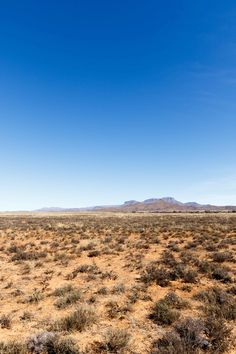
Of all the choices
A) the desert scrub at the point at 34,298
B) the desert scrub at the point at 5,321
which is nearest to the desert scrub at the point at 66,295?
the desert scrub at the point at 34,298

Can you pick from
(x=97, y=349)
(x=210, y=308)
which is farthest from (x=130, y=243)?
(x=97, y=349)

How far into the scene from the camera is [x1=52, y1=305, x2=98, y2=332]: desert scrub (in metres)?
8.39

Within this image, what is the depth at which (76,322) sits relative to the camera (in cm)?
855

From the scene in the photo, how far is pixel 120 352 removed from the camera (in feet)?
23.0

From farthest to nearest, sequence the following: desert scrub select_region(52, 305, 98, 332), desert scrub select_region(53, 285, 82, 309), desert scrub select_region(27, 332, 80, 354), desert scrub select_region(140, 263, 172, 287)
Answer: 1. desert scrub select_region(140, 263, 172, 287)
2. desert scrub select_region(53, 285, 82, 309)
3. desert scrub select_region(52, 305, 98, 332)
4. desert scrub select_region(27, 332, 80, 354)

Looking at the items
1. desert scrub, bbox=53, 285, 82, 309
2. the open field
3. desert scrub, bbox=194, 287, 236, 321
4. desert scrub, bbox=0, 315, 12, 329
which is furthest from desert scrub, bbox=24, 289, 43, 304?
desert scrub, bbox=194, 287, 236, 321

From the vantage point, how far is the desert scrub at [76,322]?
27.5ft

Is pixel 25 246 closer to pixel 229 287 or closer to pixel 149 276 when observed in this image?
pixel 149 276

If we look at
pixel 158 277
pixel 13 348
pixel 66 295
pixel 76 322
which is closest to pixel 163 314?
pixel 76 322

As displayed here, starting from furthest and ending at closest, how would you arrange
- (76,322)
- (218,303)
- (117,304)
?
(117,304)
(218,303)
(76,322)

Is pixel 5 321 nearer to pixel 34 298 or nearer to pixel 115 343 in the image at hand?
pixel 34 298

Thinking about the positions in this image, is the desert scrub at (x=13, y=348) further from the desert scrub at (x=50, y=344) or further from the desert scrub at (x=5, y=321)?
the desert scrub at (x=5, y=321)

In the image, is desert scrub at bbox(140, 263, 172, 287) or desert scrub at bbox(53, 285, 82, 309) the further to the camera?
desert scrub at bbox(140, 263, 172, 287)

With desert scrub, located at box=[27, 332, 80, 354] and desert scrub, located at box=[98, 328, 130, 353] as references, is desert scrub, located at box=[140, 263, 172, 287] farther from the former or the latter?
desert scrub, located at box=[27, 332, 80, 354]
